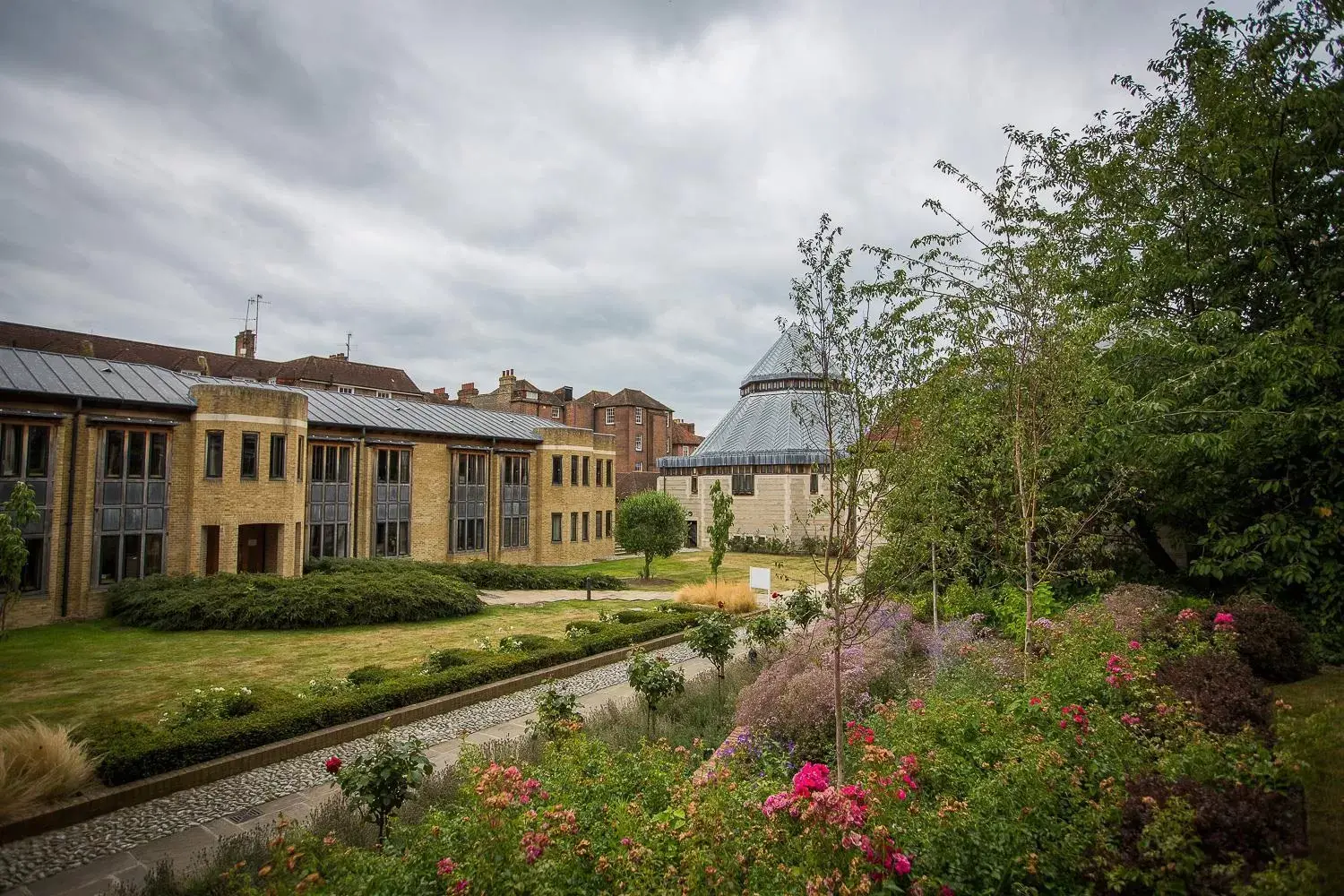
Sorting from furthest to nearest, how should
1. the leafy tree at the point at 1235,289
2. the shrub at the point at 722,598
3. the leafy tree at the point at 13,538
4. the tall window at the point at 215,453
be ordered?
the tall window at the point at 215,453 → the shrub at the point at 722,598 → the leafy tree at the point at 13,538 → the leafy tree at the point at 1235,289

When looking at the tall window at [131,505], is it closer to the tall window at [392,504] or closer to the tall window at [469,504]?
the tall window at [392,504]

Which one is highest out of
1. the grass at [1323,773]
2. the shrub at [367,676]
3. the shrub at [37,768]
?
the grass at [1323,773]

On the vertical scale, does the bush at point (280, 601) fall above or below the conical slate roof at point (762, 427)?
below

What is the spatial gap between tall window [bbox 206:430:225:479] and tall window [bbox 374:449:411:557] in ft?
20.1

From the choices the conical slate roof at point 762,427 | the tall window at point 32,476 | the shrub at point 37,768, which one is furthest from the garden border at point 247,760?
the conical slate roof at point 762,427

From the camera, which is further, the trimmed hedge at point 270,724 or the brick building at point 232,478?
the brick building at point 232,478

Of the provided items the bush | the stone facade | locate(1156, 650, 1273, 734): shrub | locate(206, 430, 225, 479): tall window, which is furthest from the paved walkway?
locate(206, 430, 225, 479): tall window

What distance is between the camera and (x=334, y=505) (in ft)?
80.3

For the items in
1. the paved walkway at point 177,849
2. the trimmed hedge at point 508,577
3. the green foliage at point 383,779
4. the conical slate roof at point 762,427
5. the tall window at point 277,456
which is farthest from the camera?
the conical slate roof at point 762,427

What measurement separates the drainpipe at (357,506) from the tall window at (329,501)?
15cm

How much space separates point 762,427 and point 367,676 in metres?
37.1

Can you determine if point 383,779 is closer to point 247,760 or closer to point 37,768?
point 247,760

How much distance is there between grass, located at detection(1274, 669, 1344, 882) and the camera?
371 centimetres

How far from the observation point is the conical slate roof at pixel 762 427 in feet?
141
